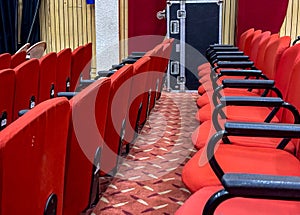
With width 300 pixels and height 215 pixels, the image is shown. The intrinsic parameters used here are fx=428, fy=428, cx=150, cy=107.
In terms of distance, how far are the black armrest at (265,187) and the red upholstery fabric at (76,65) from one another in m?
3.59

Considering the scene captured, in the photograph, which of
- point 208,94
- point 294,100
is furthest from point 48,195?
point 208,94

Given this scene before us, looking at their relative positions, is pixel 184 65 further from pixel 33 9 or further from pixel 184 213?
pixel 184 213

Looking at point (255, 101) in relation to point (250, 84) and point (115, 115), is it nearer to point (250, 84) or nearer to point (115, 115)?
point (250, 84)

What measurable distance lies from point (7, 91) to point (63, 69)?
1.42m

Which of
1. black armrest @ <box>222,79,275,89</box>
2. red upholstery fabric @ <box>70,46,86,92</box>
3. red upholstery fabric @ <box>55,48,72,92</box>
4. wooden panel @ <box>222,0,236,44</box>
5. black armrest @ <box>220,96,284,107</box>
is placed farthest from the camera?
wooden panel @ <box>222,0,236,44</box>

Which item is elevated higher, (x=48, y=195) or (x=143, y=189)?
(x=48, y=195)

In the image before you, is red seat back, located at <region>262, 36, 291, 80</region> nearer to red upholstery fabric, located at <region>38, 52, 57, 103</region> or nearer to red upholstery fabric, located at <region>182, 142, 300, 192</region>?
red upholstery fabric, located at <region>182, 142, 300, 192</region>

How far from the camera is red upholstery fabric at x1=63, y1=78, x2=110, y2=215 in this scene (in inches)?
66.5

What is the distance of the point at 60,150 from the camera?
142 cm

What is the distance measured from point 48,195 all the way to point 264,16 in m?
5.99

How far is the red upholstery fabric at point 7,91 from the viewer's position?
269cm

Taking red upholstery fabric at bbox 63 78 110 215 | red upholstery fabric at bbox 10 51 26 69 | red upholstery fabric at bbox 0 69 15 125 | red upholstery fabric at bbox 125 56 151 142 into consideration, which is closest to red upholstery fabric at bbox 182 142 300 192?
red upholstery fabric at bbox 63 78 110 215

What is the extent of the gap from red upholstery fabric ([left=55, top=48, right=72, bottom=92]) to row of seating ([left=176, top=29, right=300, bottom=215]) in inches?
55.5

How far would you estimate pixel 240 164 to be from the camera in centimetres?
211
